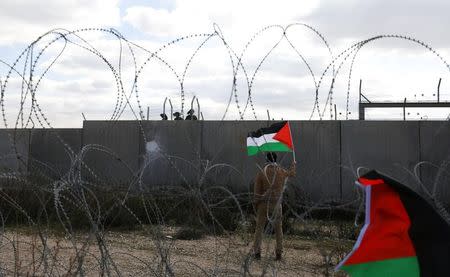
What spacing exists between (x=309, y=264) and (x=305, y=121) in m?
6.59

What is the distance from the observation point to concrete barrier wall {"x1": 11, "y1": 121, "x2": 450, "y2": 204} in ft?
42.2

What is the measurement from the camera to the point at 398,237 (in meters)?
2.27

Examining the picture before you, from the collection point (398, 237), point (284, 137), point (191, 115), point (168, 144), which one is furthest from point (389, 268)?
point (168, 144)

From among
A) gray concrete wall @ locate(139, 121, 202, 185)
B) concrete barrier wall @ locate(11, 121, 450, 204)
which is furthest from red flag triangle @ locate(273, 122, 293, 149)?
gray concrete wall @ locate(139, 121, 202, 185)

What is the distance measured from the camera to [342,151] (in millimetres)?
13195

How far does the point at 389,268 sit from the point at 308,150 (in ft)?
36.7

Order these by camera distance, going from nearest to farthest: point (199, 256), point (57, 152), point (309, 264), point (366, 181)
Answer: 1. point (366, 181)
2. point (309, 264)
3. point (199, 256)
4. point (57, 152)

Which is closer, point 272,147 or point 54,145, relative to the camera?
point 272,147

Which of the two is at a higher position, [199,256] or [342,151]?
[342,151]

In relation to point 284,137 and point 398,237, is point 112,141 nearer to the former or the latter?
point 284,137

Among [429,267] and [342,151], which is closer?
[429,267]

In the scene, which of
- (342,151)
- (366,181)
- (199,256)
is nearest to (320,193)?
(342,151)

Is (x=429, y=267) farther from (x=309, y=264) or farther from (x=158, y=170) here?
(x=158, y=170)

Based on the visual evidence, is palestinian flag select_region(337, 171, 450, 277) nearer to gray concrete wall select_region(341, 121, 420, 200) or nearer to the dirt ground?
the dirt ground
